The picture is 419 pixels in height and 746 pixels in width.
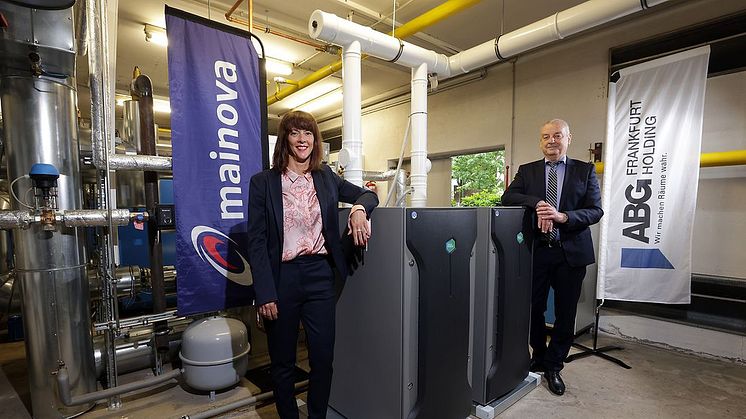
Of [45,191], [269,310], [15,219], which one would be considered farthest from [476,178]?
[15,219]

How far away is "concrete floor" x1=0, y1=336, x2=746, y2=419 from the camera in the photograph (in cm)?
201

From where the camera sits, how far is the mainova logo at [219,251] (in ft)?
6.62

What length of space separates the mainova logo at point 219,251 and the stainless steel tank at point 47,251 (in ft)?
2.42

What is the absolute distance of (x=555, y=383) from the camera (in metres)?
2.18

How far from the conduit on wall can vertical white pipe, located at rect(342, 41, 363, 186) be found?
35mm

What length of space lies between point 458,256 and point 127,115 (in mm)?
2616

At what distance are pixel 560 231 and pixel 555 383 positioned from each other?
0.97m

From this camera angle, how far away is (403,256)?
151 centimetres

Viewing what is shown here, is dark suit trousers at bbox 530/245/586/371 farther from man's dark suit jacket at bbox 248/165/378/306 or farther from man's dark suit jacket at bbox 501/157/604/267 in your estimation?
man's dark suit jacket at bbox 248/165/378/306

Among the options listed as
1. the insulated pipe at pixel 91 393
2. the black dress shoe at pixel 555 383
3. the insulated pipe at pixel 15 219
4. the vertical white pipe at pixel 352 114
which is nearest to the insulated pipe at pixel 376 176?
the vertical white pipe at pixel 352 114

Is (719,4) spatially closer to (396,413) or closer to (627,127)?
(627,127)

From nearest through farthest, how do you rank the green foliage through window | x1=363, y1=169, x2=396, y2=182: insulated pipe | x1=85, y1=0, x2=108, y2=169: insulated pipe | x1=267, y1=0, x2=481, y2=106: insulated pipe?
x1=85, y1=0, x2=108, y2=169: insulated pipe → x1=267, y1=0, x2=481, y2=106: insulated pipe → x1=363, y1=169, x2=396, y2=182: insulated pipe → the green foliage through window

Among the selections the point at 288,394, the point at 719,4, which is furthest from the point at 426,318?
the point at 719,4

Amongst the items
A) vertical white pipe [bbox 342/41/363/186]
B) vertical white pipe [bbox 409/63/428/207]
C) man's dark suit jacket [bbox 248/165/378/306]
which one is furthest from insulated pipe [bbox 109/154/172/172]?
vertical white pipe [bbox 409/63/428/207]
